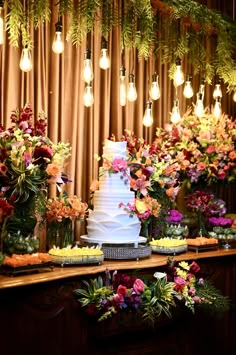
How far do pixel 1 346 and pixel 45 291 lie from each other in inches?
14.7

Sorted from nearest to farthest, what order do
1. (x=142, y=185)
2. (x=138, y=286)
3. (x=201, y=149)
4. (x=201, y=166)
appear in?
(x=138, y=286)
(x=142, y=185)
(x=201, y=166)
(x=201, y=149)

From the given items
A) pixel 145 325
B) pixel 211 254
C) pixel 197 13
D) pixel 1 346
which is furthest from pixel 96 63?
pixel 1 346

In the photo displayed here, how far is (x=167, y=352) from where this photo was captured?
12.6 feet

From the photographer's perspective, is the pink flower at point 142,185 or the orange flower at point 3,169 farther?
the pink flower at point 142,185

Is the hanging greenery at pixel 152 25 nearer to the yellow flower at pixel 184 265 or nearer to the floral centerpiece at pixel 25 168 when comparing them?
the floral centerpiece at pixel 25 168

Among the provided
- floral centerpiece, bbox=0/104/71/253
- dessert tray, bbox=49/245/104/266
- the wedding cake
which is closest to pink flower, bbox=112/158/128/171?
the wedding cake

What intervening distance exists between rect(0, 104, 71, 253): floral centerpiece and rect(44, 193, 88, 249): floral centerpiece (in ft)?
0.50

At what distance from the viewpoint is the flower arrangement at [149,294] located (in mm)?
3334

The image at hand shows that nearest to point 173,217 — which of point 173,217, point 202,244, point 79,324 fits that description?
point 173,217

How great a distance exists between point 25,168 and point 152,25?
1.71 metres

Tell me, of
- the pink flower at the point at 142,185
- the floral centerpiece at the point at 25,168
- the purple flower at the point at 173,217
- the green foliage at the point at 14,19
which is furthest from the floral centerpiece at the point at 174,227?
the green foliage at the point at 14,19

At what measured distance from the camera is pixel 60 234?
3666 millimetres

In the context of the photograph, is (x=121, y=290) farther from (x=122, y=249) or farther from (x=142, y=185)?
(x=142, y=185)

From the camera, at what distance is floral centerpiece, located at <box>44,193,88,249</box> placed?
11.7 feet
